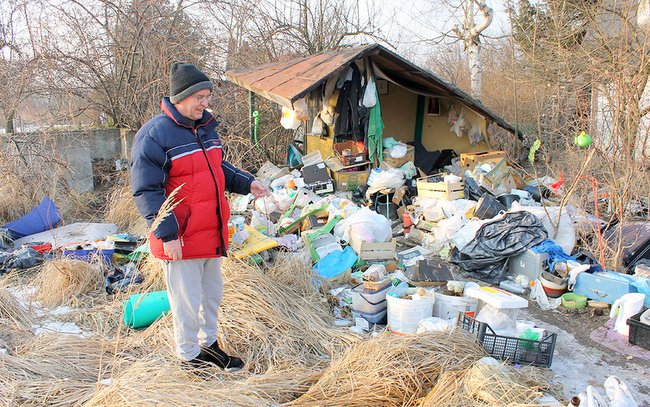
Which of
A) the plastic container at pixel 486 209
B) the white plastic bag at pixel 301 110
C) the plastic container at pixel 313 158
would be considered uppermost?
the white plastic bag at pixel 301 110

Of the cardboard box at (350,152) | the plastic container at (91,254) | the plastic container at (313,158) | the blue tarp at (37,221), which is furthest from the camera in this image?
the plastic container at (313,158)

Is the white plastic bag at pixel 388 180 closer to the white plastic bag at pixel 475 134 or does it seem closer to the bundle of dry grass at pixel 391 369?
the white plastic bag at pixel 475 134

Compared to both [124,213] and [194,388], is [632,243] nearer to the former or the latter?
[194,388]

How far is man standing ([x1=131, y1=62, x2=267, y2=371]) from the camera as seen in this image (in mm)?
2650

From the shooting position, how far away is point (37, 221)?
21.7ft

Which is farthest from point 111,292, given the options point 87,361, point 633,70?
point 633,70

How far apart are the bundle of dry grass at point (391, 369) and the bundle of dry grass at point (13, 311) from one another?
254cm

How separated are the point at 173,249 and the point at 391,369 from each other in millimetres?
1339

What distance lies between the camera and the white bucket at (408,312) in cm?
380

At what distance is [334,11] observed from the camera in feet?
39.1

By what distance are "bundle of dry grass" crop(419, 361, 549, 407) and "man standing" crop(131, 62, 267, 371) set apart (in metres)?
1.37

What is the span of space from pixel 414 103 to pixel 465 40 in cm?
796

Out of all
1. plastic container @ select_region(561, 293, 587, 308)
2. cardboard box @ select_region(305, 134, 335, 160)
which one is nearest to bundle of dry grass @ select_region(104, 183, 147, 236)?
cardboard box @ select_region(305, 134, 335, 160)

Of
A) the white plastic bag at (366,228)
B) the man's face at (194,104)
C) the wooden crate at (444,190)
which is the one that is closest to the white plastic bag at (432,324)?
the white plastic bag at (366,228)
